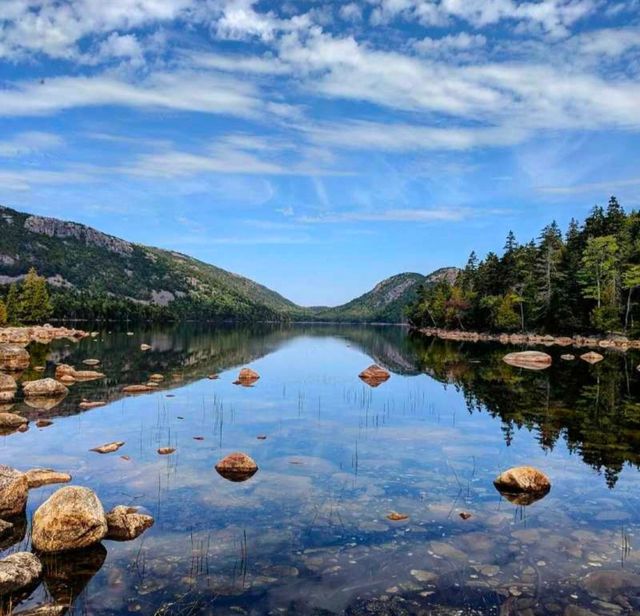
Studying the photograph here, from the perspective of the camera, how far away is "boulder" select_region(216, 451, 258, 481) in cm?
1973

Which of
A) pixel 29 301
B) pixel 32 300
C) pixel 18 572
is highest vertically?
pixel 32 300

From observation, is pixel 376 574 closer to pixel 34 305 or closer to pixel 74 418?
pixel 74 418

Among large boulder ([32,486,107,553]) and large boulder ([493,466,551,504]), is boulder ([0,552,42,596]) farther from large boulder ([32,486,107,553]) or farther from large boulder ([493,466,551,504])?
large boulder ([493,466,551,504])

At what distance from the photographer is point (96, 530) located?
13.6m

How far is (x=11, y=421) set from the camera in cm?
2711

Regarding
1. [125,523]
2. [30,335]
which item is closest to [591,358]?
[125,523]

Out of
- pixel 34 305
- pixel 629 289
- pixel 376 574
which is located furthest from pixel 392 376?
pixel 34 305

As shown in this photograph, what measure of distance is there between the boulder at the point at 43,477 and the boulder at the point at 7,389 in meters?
17.8

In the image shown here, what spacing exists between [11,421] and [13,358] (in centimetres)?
3459

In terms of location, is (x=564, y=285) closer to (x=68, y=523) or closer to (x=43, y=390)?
(x=43, y=390)

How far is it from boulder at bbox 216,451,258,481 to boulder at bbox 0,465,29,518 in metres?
6.38

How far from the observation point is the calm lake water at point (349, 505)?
37.2 ft

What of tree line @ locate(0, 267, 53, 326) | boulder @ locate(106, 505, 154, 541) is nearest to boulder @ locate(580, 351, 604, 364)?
boulder @ locate(106, 505, 154, 541)

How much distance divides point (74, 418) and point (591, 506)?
24.9 metres
